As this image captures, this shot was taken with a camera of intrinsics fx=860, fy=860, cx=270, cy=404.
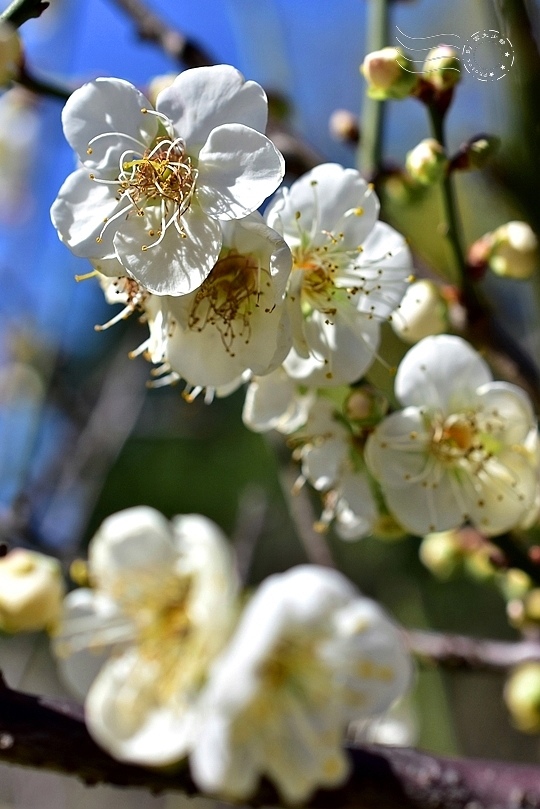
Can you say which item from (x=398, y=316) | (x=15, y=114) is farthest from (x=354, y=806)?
(x=15, y=114)

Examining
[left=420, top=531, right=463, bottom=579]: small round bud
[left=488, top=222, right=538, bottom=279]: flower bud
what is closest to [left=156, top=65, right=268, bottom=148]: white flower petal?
[left=488, top=222, right=538, bottom=279]: flower bud

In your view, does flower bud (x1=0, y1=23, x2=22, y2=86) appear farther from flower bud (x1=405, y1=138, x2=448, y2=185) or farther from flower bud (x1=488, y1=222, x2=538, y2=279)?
flower bud (x1=488, y1=222, x2=538, y2=279)

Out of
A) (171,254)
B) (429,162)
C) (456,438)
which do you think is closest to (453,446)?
(456,438)

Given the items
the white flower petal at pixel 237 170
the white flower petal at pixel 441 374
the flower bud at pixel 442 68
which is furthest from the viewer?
the white flower petal at pixel 441 374

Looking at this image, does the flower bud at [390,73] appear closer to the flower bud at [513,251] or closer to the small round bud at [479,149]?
the small round bud at [479,149]

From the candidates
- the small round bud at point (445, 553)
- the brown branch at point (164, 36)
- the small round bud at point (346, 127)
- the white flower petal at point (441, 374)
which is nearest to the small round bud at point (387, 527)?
the white flower petal at point (441, 374)

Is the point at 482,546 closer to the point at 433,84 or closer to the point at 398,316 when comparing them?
the point at 398,316

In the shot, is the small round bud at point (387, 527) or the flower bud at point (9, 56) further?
the small round bud at point (387, 527)
